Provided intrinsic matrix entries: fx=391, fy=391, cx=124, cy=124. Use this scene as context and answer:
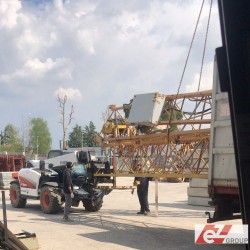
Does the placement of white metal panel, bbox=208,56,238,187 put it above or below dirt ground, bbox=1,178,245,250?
above

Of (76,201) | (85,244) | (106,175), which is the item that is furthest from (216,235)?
(76,201)

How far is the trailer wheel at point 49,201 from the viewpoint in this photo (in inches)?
501

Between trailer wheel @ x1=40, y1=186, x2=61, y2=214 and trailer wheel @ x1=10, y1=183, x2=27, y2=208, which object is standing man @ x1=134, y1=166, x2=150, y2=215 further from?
trailer wheel @ x1=10, y1=183, x2=27, y2=208

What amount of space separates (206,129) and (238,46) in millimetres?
7152

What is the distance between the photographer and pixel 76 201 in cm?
1308

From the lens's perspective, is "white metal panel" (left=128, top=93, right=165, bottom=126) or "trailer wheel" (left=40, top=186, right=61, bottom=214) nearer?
"white metal panel" (left=128, top=93, right=165, bottom=126)

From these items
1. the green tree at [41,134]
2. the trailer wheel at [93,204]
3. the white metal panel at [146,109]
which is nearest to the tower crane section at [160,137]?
the white metal panel at [146,109]

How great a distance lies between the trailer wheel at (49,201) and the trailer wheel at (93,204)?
3.76 feet

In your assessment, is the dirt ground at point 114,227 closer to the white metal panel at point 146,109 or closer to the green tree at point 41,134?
the white metal panel at point 146,109

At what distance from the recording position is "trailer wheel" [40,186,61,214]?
12.7 m

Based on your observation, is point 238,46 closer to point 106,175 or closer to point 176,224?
point 176,224

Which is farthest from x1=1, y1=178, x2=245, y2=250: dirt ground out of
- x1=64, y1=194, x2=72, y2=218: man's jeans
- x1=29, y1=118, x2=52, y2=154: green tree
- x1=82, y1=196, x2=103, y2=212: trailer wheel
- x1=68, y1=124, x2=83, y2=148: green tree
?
x1=68, y1=124, x2=83, y2=148: green tree

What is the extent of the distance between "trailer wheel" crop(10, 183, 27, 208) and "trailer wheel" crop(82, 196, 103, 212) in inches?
106

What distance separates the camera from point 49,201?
42.4ft
